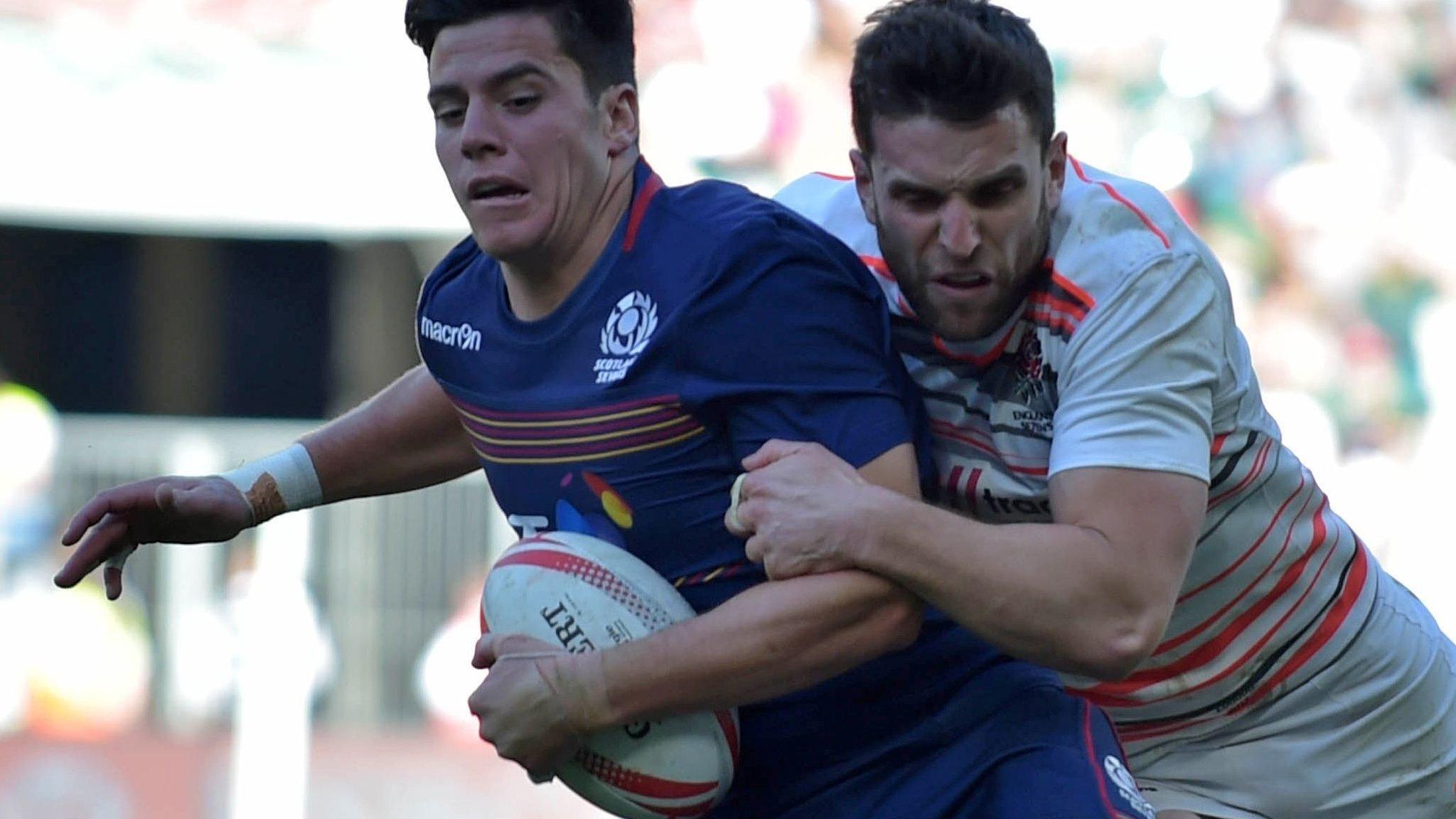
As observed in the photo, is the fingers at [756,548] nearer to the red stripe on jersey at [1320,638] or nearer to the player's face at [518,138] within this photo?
the player's face at [518,138]

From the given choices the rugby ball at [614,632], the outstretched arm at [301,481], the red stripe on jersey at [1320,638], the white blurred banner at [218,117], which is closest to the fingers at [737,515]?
the rugby ball at [614,632]

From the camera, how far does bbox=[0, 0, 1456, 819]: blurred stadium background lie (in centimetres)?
1017

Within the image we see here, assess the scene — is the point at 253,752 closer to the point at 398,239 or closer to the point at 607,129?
the point at 398,239

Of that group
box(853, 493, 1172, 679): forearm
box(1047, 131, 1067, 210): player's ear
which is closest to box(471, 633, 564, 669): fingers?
box(853, 493, 1172, 679): forearm

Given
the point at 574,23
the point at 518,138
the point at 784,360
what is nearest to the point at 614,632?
the point at 784,360

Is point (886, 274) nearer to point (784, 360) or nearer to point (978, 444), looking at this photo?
point (978, 444)

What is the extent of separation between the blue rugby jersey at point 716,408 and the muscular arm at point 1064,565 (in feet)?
0.63

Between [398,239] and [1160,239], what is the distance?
10051 mm

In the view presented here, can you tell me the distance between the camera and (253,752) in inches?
401

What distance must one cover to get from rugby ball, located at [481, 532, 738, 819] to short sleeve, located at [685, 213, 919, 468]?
12.2 inches

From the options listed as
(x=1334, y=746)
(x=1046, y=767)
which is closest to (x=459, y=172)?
(x=1046, y=767)

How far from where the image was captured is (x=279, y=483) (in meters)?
4.41

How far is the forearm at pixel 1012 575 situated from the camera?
3.29 meters

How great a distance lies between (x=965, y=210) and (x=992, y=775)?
3.34 ft
